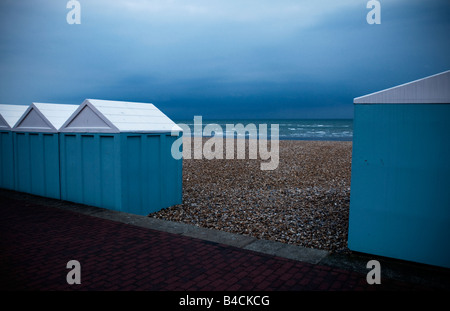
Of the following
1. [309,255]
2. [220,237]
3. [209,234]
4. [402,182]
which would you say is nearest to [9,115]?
[209,234]

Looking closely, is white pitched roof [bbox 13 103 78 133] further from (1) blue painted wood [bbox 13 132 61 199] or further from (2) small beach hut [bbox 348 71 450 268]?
(2) small beach hut [bbox 348 71 450 268]

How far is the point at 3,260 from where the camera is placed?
3.98 meters

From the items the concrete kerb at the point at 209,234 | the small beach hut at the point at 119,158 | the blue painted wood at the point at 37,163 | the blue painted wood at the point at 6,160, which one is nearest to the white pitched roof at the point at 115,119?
the small beach hut at the point at 119,158

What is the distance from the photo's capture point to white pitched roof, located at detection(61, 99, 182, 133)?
20.5 feet

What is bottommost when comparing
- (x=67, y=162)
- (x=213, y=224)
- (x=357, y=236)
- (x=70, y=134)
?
(x=213, y=224)

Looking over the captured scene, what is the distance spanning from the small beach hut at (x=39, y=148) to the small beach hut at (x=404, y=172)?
635 cm

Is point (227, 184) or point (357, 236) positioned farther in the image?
A: point (227, 184)

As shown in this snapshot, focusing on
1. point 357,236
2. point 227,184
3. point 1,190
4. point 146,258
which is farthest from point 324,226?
point 1,190

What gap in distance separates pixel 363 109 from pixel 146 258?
3305 mm

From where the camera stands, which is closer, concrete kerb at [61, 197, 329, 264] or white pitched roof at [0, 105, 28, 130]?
concrete kerb at [61, 197, 329, 264]

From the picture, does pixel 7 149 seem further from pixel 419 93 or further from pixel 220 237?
pixel 419 93

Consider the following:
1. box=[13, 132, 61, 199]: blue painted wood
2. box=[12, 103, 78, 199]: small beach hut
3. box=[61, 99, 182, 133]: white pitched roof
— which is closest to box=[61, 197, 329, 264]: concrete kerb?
box=[13, 132, 61, 199]: blue painted wood

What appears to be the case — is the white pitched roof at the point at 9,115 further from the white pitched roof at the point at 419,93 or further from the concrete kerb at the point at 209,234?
the white pitched roof at the point at 419,93
